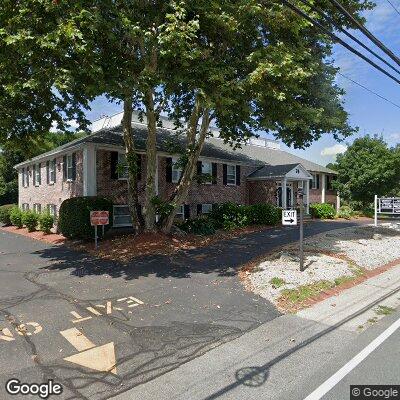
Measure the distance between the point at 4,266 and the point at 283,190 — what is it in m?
19.5

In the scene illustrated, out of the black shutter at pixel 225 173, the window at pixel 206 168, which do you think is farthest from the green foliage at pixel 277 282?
the black shutter at pixel 225 173

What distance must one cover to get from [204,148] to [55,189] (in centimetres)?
1007

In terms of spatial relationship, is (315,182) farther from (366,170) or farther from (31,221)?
(31,221)

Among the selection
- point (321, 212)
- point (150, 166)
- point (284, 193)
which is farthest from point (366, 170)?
point (150, 166)

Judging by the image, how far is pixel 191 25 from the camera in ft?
31.1

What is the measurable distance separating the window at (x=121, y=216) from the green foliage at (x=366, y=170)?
21.8 meters

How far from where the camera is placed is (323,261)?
440 inches

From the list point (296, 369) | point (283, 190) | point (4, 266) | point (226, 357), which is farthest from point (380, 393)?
point (283, 190)

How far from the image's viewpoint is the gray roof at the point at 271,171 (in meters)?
26.2

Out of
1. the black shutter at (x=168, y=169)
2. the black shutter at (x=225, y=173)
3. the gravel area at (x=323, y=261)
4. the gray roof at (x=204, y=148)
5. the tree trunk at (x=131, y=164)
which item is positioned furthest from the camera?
the black shutter at (x=225, y=173)

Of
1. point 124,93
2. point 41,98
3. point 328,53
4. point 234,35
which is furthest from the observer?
point 328,53

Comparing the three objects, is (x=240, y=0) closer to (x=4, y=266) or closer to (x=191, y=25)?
(x=191, y=25)

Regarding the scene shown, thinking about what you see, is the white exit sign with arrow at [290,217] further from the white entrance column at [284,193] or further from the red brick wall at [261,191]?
the red brick wall at [261,191]

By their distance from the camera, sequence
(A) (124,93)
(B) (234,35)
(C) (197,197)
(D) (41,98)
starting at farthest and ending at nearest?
(C) (197,197), (D) (41,98), (B) (234,35), (A) (124,93)
